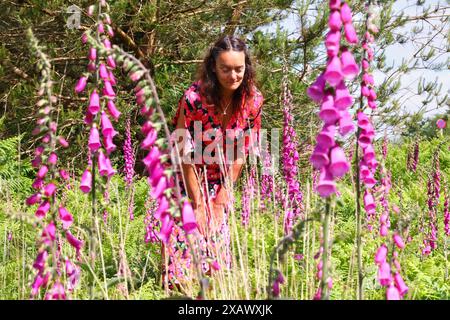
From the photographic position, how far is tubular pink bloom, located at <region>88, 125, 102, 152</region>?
220cm

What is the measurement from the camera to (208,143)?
3.76 meters

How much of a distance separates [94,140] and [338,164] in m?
1.00

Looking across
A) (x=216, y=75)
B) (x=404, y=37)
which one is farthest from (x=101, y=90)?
(x=404, y=37)

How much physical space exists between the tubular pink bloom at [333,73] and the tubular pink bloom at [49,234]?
3.35 feet

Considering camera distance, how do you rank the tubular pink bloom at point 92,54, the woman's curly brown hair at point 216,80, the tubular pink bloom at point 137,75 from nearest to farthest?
the tubular pink bloom at point 137,75, the tubular pink bloom at point 92,54, the woman's curly brown hair at point 216,80

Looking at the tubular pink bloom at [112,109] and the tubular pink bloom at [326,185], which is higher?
the tubular pink bloom at [112,109]

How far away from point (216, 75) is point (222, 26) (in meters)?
4.18

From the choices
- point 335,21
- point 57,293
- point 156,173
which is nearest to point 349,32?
point 335,21

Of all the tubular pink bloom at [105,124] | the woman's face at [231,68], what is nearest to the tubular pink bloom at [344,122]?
the tubular pink bloom at [105,124]

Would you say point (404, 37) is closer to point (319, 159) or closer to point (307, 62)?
point (307, 62)

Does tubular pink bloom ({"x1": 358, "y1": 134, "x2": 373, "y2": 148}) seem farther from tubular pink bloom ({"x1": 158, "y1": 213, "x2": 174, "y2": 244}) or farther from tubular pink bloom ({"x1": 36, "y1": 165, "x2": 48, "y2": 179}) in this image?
tubular pink bloom ({"x1": 36, "y1": 165, "x2": 48, "y2": 179})

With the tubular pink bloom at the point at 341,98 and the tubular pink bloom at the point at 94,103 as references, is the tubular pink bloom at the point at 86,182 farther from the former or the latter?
the tubular pink bloom at the point at 341,98

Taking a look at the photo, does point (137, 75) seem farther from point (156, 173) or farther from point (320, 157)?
point (320, 157)

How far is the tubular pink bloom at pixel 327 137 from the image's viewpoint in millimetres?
1641
